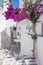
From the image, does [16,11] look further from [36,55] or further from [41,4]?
[36,55]

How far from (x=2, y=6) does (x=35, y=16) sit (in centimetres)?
206

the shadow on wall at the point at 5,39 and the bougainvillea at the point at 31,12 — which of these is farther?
the shadow on wall at the point at 5,39

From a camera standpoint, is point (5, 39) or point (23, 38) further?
point (5, 39)

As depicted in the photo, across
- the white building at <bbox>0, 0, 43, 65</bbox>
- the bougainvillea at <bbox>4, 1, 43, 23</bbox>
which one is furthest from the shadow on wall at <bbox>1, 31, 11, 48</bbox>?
the bougainvillea at <bbox>4, 1, 43, 23</bbox>

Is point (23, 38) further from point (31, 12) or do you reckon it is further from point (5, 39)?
point (5, 39)

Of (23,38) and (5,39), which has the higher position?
(23,38)

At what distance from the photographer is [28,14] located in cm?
314

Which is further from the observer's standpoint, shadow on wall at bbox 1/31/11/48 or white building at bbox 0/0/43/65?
shadow on wall at bbox 1/31/11/48

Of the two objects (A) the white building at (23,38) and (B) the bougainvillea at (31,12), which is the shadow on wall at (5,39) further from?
(B) the bougainvillea at (31,12)

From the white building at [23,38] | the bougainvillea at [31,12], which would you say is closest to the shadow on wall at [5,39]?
the white building at [23,38]

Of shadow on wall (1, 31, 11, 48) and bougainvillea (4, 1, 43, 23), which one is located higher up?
bougainvillea (4, 1, 43, 23)

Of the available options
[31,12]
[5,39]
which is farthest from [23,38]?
[5,39]

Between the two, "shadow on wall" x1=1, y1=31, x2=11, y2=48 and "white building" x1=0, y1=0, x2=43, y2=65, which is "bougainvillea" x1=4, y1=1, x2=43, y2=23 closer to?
"white building" x1=0, y1=0, x2=43, y2=65

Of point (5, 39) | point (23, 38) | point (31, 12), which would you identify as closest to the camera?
point (31, 12)
